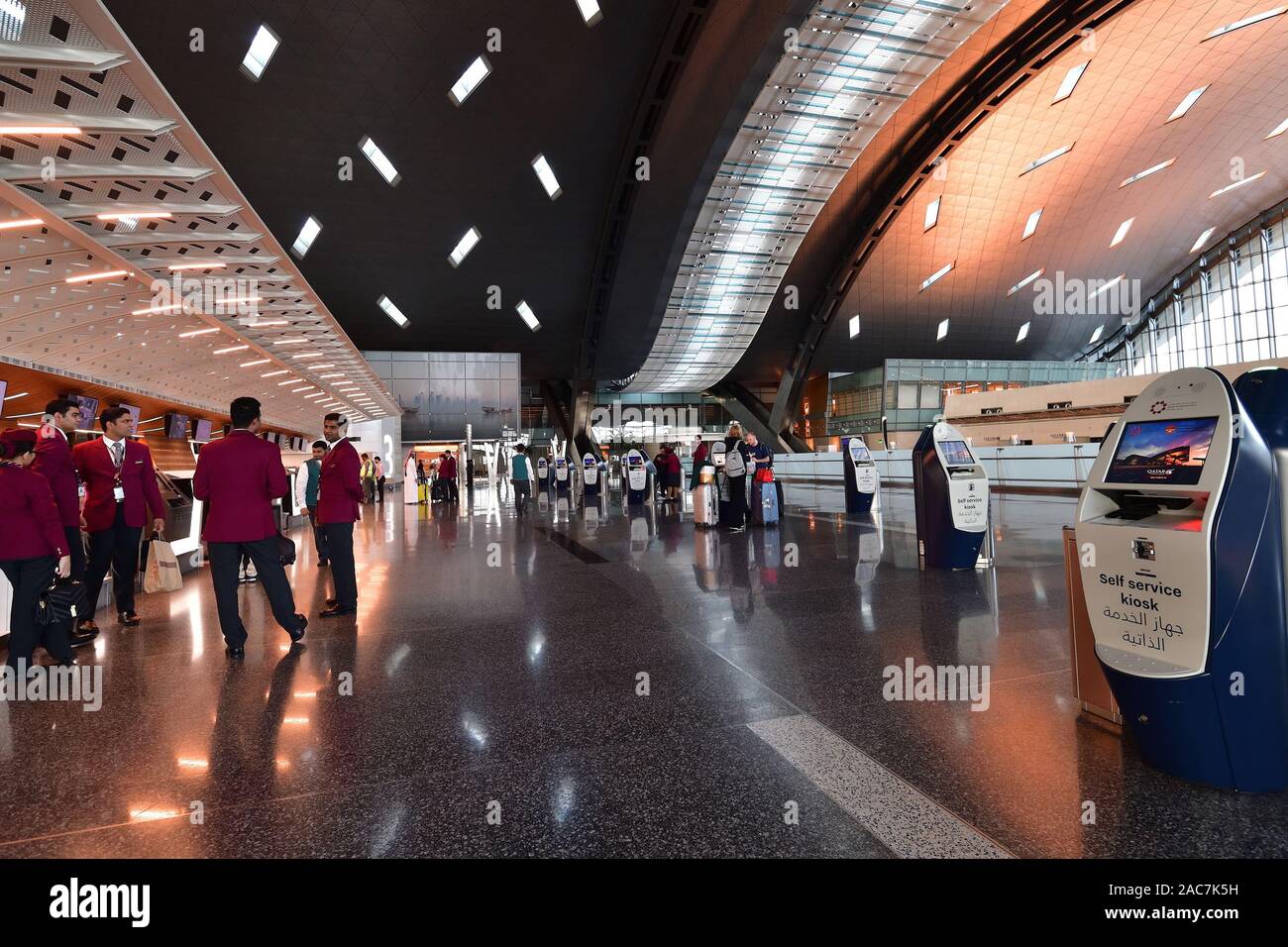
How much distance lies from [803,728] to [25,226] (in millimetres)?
9582

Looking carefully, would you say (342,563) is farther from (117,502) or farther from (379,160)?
(379,160)

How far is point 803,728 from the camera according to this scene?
2.98 metres

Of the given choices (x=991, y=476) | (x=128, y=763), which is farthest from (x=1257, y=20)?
(x=128, y=763)

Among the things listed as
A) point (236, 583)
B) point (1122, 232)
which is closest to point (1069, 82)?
point (1122, 232)

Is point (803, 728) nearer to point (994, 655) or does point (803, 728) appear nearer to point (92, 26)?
point (994, 655)

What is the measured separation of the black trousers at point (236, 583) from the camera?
4.70 m

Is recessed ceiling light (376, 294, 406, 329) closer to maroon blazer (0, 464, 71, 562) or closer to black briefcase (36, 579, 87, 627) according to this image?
maroon blazer (0, 464, 71, 562)

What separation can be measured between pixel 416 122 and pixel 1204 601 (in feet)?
87.9

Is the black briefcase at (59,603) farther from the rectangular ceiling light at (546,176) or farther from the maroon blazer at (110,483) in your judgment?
the rectangular ceiling light at (546,176)

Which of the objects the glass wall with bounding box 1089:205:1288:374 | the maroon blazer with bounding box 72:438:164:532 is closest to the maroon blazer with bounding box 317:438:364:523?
the maroon blazer with bounding box 72:438:164:532

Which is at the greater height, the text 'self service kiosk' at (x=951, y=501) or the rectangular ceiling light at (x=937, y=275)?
the rectangular ceiling light at (x=937, y=275)

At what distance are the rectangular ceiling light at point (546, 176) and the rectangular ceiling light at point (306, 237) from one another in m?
9.70

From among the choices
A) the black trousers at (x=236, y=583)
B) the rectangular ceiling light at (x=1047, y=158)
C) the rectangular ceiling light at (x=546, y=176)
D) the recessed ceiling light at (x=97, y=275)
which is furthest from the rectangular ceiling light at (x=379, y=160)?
the rectangular ceiling light at (x=1047, y=158)

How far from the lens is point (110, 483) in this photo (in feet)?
18.3
